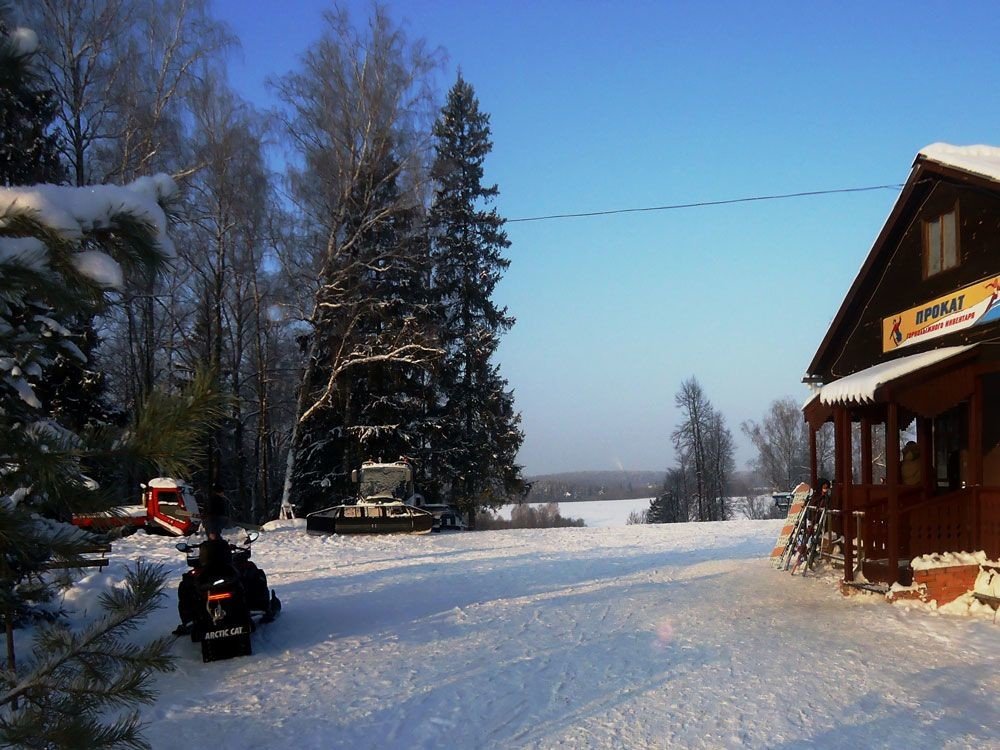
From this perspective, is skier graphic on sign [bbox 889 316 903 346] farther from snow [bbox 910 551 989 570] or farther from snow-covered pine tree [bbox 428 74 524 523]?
snow-covered pine tree [bbox 428 74 524 523]

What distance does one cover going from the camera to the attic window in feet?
39.2

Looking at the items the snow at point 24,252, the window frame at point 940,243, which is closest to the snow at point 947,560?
the window frame at point 940,243

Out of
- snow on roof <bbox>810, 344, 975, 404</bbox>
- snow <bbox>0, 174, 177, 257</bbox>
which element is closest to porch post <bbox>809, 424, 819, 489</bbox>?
snow on roof <bbox>810, 344, 975, 404</bbox>

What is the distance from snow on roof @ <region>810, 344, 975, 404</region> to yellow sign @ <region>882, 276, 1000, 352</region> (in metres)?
0.37

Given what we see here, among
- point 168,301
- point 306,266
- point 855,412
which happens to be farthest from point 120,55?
point 855,412

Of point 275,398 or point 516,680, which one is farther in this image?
point 275,398

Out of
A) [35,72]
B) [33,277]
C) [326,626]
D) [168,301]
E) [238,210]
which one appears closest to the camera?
[33,277]

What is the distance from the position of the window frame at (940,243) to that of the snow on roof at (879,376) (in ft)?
4.35

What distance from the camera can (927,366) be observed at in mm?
10945

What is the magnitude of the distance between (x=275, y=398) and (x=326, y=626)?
1361 inches

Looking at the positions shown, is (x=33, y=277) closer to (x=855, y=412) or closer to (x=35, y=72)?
(x=35, y=72)

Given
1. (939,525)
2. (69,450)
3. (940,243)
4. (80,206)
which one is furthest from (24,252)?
(940,243)

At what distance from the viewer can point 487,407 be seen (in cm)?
A: 3653

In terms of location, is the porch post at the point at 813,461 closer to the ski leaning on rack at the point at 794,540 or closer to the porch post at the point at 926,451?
the ski leaning on rack at the point at 794,540
